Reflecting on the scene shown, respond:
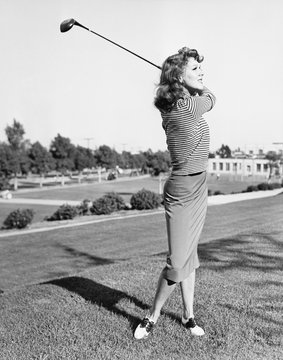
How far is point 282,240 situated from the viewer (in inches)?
292

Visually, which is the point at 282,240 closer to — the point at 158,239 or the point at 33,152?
the point at 158,239

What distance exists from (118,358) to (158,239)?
33.4 feet

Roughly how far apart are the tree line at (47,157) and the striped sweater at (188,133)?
50.8 metres

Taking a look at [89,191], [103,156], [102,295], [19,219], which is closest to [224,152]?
[103,156]

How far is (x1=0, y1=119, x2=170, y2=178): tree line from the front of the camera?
175ft

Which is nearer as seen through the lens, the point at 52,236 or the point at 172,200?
the point at 172,200

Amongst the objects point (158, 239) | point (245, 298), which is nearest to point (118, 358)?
point (245, 298)

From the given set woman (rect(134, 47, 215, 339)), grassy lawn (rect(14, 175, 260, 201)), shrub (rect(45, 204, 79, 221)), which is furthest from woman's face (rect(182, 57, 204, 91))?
grassy lawn (rect(14, 175, 260, 201))

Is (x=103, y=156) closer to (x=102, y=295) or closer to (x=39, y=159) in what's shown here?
(x=39, y=159)

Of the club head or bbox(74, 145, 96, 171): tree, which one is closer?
the club head

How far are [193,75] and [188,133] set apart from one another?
16.3 inches

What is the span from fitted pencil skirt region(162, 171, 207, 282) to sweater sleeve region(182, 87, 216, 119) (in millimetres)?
437

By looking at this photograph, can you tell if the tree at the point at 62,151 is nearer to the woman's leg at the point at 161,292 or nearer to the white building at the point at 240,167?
the white building at the point at 240,167

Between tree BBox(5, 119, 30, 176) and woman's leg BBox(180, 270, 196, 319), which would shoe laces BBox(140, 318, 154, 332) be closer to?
woman's leg BBox(180, 270, 196, 319)
